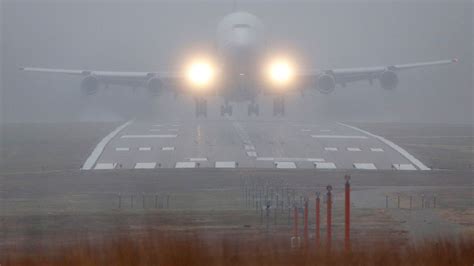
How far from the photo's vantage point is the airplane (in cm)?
6919

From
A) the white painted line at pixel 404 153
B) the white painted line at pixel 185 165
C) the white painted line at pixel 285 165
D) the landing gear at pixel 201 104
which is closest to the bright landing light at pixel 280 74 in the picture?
the landing gear at pixel 201 104

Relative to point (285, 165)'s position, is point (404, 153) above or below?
above

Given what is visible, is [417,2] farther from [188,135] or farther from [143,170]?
[143,170]

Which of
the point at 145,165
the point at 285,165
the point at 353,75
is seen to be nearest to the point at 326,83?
the point at 353,75

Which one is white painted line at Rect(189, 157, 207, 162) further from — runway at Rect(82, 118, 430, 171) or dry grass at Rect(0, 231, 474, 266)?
dry grass at Rect(0, 231, 474, 266)

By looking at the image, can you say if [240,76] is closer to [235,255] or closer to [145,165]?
[145,165]

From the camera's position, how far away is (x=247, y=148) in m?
67.1

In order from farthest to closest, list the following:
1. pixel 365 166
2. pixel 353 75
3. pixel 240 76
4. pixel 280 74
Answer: pixel 353 75, pixel 280 74, pixel 240 76, pixel 365 166

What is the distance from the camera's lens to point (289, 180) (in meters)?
52.4

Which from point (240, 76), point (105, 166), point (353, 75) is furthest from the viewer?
point (353, 75)

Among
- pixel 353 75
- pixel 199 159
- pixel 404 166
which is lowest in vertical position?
pixel 404 166

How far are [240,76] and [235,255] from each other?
4600cm

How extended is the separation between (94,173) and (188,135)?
2006 centimetres

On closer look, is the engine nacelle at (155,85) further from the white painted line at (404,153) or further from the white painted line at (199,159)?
the white painted line at (404,153)
